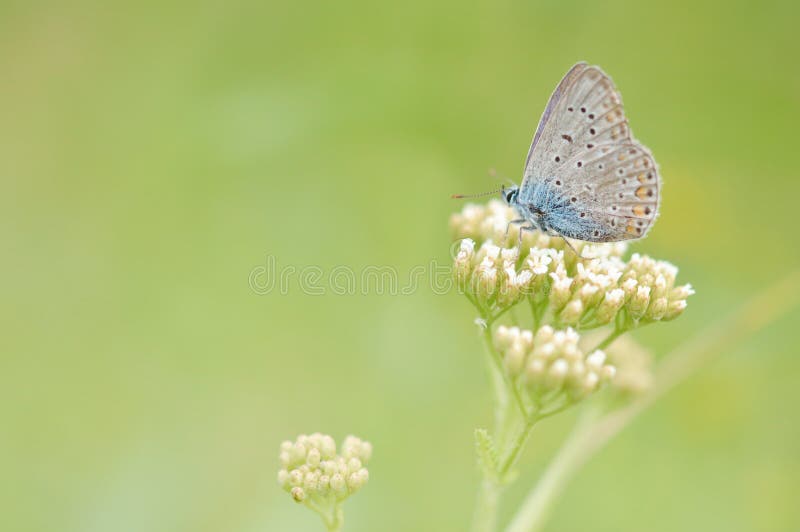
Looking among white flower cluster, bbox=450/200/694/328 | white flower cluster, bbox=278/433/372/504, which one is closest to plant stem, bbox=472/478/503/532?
white flower cluster, bbox=278/433/372/504

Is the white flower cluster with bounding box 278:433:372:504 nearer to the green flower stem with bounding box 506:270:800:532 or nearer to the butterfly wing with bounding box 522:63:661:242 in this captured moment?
the green flower stem with bounding box 506:270:800:532

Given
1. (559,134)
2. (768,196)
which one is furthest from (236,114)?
(768,196)

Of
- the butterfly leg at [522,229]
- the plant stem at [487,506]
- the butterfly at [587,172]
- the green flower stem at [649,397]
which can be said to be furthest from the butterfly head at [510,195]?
the plant stem at [487,506]

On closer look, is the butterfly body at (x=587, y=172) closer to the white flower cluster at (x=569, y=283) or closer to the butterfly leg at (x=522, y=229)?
the butterfly leg at (x=522, y=229)

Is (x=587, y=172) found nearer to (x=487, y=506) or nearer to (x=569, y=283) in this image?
(x=569, y=283)

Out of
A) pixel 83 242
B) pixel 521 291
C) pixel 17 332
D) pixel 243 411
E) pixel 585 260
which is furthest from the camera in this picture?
pixel 83 242

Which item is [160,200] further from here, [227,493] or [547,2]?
[547,2]

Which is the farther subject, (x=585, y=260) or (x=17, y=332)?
(x=17, y=332)
